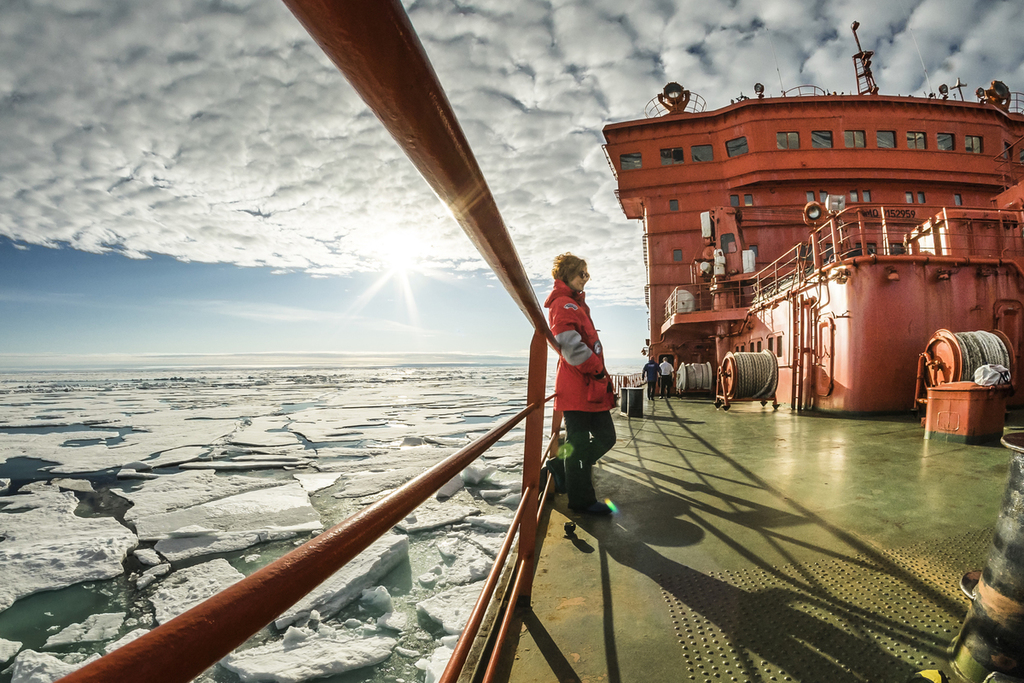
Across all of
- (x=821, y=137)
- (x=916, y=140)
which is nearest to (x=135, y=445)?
(x=821, y=137)

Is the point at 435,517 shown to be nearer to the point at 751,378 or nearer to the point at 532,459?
the point at 532,459

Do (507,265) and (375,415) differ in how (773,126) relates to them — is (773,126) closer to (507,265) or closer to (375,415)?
(375,415)

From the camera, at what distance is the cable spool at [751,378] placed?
9359 millimetres

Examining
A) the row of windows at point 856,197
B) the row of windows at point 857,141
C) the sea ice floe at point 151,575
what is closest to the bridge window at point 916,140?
the row of windows at point 857,141

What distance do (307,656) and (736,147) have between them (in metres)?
18.6

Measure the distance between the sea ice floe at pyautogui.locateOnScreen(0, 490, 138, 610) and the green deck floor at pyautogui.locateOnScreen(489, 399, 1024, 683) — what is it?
3987 mm

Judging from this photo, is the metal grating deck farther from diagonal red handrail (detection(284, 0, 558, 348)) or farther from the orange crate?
the orange crate

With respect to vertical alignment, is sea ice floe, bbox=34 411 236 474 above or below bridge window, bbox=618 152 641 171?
below

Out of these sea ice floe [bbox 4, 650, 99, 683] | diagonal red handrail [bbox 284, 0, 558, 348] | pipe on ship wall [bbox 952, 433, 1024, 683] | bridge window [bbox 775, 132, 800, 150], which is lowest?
sea ice floe [bbox 4, 650, 99, 683]

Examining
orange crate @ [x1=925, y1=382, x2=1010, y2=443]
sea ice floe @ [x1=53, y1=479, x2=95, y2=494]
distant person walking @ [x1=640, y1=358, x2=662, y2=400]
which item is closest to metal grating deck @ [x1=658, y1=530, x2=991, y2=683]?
orange crate @ [x1=925, y1=382, x2=1010, y2=443]

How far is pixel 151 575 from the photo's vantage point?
143 inches

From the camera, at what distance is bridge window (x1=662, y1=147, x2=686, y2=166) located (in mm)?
16516

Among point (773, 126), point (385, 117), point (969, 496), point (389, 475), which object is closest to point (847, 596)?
point (969, 496)

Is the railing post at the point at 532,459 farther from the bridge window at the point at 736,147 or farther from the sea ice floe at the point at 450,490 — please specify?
the bridge window at the point at 736,147
